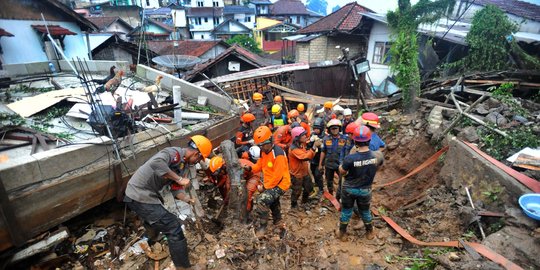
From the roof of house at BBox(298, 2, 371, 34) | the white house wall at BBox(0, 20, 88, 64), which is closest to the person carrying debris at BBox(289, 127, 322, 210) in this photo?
the roof of house at BBox(298, 2, 371, 34)

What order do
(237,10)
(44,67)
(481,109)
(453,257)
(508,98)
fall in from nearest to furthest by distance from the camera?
(453,257)
(481,109)
(508,98)
(44,67)
(237,10)

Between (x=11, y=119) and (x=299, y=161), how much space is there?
5.99 m

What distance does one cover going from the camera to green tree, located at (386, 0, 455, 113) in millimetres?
9406

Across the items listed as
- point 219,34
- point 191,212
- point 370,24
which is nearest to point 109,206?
point 191,212

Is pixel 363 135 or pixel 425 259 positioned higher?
pixel 363 135

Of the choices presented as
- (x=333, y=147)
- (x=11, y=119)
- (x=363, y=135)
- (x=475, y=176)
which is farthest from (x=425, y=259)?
(x=11, y=119)

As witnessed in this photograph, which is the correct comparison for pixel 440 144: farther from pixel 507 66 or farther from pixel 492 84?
pixel 507 66

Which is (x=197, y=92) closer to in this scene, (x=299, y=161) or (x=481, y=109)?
(x=299, y=161)

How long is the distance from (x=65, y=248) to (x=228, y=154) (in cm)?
304

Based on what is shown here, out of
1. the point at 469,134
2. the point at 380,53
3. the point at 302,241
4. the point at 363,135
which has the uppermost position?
the point at 380,53

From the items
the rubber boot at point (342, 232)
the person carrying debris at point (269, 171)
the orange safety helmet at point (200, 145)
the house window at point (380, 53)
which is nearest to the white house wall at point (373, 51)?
the house window at point (380, 53)

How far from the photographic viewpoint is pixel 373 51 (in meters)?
16.8

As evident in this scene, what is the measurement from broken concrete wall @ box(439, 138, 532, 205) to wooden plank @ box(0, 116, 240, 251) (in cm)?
589

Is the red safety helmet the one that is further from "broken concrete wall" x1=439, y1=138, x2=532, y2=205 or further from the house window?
the house window
